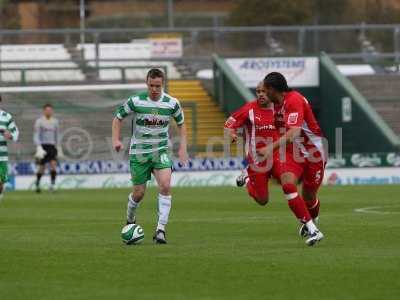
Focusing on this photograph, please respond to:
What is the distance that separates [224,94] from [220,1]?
94.7ft

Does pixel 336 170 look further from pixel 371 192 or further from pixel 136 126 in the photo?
pixel 136 126

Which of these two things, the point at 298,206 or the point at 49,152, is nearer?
the point at 298,206

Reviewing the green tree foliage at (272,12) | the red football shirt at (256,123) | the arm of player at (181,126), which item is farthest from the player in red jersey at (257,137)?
the green tree foliage at (272,12)

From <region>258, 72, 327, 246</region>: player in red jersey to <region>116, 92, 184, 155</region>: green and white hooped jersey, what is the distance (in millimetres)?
1367

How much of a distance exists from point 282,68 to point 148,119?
27.3 m

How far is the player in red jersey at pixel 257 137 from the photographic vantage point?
16.2 m

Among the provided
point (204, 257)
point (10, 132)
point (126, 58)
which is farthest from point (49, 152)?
point (204, 257)

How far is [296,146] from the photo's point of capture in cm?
1563

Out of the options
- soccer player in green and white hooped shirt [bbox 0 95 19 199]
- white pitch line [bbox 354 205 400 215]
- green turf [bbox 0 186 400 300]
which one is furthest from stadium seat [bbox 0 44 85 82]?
white pitch line [bbox 354 205 400 215]

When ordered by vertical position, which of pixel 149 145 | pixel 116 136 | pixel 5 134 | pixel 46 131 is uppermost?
pixel 116 136

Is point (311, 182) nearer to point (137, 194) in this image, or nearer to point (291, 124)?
point (291, 124)

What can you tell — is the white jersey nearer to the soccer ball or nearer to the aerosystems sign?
the aerosystems sign

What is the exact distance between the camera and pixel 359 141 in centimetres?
4025

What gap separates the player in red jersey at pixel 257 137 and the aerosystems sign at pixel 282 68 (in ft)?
Answer: 82.3
